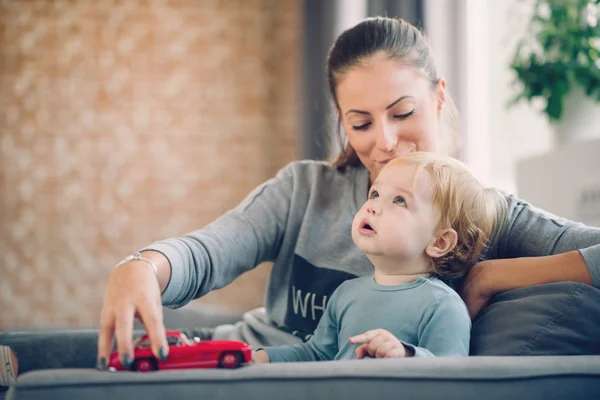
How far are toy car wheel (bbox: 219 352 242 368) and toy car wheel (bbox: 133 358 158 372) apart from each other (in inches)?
3.3

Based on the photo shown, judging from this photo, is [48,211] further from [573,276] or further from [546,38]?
[573,276]

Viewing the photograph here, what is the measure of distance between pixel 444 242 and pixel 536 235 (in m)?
0.29

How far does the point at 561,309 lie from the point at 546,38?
1.65 meters

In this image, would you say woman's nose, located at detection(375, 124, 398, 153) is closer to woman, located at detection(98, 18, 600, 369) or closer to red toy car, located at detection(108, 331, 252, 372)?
woman, located at detection(98, 18, 600, 369)

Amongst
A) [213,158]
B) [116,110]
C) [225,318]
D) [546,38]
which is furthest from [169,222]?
[546,38]

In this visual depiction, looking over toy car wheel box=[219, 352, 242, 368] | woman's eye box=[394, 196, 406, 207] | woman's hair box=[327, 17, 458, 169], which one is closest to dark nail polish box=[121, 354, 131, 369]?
toy car wheel box=[219, 352, 242, 368]

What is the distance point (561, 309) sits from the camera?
3.56 feet

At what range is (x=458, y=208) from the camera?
121 cm

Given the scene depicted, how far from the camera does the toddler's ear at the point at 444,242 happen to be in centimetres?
119

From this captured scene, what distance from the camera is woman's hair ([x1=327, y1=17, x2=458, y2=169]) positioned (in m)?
1.56

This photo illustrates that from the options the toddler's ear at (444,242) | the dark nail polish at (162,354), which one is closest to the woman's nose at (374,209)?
the toddler's ear at (444,242)

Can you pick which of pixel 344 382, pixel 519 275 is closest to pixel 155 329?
pixel 344 382

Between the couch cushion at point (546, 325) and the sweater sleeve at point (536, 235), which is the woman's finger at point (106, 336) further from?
the sweater sleeve at point (536, 235)

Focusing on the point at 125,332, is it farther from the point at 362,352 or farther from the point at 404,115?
the point at 404,115
